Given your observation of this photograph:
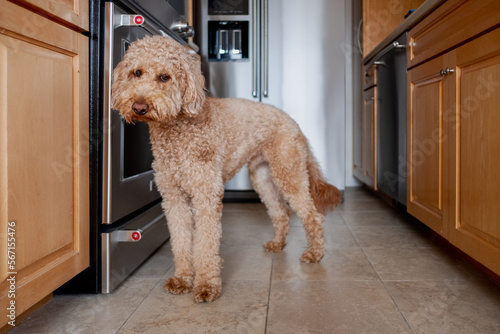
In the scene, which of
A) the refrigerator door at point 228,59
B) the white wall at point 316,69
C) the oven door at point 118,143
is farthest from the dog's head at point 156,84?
the white wall at point 316,69

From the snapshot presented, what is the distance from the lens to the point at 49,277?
132cm

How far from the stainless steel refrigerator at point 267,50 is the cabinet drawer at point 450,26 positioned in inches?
50.3

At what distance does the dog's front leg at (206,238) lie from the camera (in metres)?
1.68

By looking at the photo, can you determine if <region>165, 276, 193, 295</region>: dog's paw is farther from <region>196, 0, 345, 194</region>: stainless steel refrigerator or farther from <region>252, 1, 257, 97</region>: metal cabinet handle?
<region>252, 1, 257, 97</region>: metal cabinet handle

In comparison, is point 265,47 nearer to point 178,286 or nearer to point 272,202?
point 272,202

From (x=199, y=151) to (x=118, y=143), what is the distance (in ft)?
1.03

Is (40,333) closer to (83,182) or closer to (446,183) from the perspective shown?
(83,182)

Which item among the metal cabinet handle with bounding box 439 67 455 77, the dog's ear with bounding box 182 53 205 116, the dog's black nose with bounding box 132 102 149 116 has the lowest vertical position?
the dog's black nose with bounding box 132 102 149 116

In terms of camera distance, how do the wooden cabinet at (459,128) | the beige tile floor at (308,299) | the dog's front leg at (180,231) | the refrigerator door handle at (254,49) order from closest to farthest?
the beige tile floor at (308,299)
the wooden cabinet at (459,128)
the dog's front leg at (180,231)
the refrigerator door handle at (254,49)

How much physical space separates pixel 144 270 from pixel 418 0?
3379 millimetres

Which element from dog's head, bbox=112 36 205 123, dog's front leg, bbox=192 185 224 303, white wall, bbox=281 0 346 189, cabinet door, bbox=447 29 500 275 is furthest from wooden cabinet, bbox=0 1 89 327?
white wall, bbox=281 0 346 189

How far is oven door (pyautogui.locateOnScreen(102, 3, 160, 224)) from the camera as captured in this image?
5.24 feet

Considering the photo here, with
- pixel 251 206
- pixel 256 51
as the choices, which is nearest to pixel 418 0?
pixel 256 51

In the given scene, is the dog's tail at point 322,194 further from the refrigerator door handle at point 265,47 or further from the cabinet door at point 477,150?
the refrigerator door handle at point 265,47
